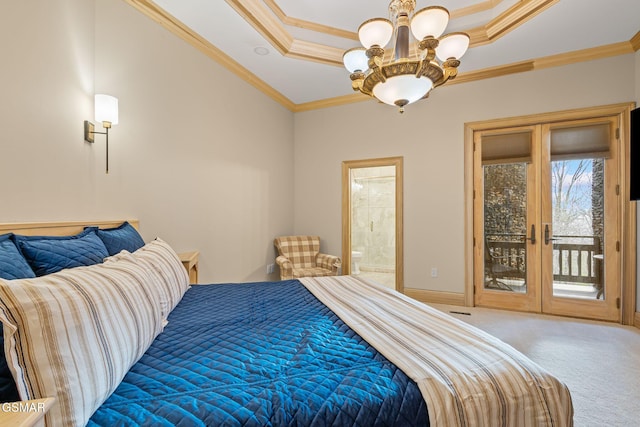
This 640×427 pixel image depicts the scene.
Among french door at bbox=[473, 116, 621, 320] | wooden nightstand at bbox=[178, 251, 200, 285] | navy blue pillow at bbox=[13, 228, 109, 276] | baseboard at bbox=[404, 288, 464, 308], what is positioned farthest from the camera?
baseboard at bbox=[404, 288, 464, 308]

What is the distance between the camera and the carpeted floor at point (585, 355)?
1721 millimetres

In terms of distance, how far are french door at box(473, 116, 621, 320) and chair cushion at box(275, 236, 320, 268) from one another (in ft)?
7.17

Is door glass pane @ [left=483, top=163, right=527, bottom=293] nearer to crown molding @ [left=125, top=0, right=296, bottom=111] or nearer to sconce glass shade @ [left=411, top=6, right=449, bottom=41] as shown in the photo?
sconce glass shade @ [left=411, top=6, right=449, bottom=41]

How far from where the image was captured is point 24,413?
1.88ft

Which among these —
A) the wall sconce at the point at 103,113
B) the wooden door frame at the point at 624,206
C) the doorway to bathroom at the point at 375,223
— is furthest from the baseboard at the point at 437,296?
the wall sconce at the point at 103,113

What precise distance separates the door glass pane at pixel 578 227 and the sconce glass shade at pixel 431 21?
2.58m

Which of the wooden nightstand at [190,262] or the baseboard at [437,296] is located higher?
the wooden nightstand at [190,262]

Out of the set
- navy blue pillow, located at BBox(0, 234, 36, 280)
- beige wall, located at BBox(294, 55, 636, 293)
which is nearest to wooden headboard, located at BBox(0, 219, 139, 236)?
navy blue pillow, located at BBox(0, 234, 36, 280)

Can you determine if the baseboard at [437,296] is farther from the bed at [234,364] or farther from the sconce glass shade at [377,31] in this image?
the sconce glass shade at [377,31]

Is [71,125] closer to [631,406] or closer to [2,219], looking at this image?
[2,219]

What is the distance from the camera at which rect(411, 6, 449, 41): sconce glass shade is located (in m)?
1.79

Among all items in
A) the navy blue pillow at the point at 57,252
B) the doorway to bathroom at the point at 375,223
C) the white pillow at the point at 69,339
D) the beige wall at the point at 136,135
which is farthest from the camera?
the doorway to bathroom at the point at 375,223

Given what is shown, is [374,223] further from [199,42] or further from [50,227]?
[50,227]

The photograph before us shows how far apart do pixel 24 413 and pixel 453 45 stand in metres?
2.65
